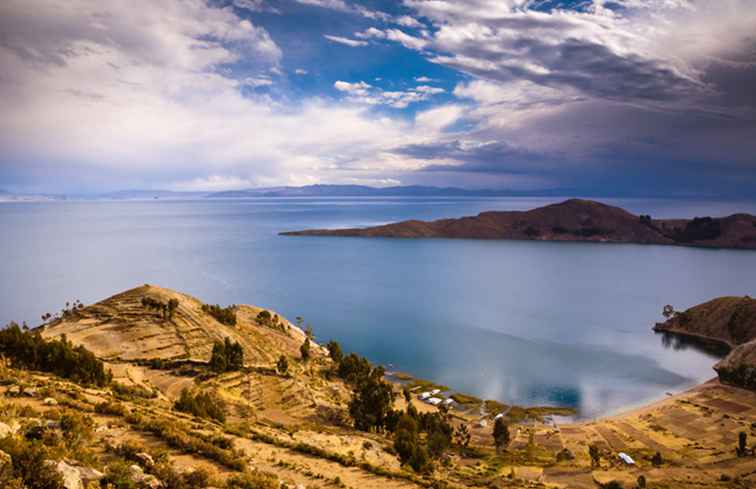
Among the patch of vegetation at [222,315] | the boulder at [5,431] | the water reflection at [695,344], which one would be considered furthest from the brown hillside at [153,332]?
the water reflection at [695,344]

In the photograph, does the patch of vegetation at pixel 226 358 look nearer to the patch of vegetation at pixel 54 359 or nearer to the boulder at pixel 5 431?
the patch of vegetation at pixel 54 359

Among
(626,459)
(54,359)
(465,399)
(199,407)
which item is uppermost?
(54,359)

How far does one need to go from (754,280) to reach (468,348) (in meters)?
122

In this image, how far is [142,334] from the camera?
52.3m

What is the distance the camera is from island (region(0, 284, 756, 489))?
15.4 m

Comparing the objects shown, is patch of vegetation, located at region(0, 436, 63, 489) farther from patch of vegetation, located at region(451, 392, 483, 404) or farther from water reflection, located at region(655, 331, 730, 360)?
water reflection, located at region(655, 331, 730, 360)

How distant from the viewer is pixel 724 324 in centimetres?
9206

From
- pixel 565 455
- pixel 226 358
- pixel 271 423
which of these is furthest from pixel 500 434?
pixel 226 358

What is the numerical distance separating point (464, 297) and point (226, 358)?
85.2 m

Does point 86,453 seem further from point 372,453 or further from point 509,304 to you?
point 509,304

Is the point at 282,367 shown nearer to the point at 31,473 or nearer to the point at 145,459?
the point at 145,459

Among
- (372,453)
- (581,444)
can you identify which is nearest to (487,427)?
(581,444)

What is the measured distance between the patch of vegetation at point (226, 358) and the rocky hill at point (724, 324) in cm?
7232

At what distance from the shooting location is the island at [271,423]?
15.4 m
